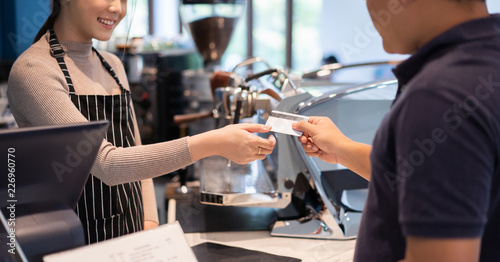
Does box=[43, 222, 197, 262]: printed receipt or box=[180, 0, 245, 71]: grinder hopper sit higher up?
box=[180, 0, 245, 71]: grinder hopper

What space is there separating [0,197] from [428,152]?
24.9 inches

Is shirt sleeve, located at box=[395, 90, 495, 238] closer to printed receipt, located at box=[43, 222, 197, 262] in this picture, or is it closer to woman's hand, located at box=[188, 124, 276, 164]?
printed receipt, located at box=[43, 222, 197, 262]

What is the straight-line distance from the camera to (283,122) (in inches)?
51.3

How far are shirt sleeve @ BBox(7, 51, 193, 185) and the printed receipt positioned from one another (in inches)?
12.5

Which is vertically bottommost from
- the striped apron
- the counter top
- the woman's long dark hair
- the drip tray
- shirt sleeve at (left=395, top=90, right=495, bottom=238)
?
the counter top

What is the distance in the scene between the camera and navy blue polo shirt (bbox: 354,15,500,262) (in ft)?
1.98

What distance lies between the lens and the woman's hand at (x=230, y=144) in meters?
1.19

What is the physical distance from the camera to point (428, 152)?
0.62 meters

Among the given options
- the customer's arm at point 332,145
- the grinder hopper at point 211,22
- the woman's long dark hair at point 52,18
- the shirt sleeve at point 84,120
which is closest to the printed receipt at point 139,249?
the shirt sleeve at point 84,120

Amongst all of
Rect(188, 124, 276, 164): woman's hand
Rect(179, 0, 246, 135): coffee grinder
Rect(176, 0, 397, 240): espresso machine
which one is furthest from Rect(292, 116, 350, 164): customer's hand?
Rect(179, 0, 246, 135): coffee grinder

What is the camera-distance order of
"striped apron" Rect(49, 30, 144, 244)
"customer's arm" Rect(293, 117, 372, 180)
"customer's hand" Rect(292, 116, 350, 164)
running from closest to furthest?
"customer's arm" Rect(293, 117, 372, 180) → "customer's hand" Rect(292, 116, 350, 164) → "striped apron" Rect(49, 30, 144, 244)

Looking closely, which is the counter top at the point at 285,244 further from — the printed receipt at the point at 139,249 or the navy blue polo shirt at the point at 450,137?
the navy blue polo shirt at the point at 450,137

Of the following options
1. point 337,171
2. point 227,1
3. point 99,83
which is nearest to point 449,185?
point 337,171

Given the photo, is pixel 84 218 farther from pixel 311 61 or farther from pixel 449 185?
pixel 311 61
